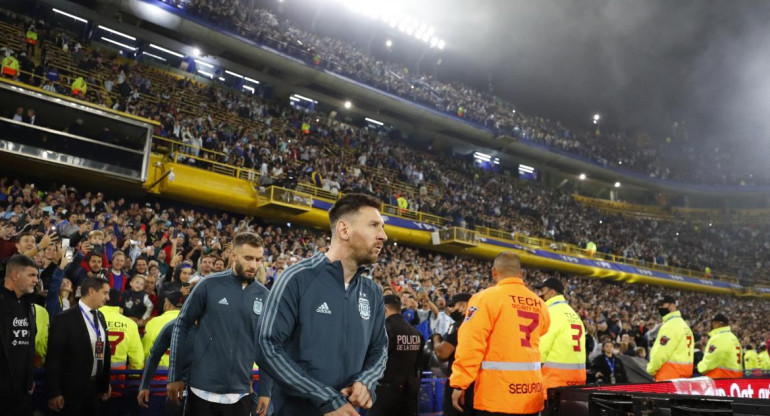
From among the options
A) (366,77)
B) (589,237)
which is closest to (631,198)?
(589,237)

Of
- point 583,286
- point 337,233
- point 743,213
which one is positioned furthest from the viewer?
point 743,213

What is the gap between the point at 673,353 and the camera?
20.6 feet

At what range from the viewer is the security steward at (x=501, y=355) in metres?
4.10

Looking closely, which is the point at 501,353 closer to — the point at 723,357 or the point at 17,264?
the point at 17,264

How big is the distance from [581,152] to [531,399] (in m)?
38.1

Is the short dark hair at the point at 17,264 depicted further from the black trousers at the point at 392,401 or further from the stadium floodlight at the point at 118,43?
the stadium floodlight at the point at 118,43

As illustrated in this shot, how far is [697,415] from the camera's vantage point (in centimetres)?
227

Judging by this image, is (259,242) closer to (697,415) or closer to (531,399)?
(531,399)

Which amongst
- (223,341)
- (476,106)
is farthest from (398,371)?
(476,106)

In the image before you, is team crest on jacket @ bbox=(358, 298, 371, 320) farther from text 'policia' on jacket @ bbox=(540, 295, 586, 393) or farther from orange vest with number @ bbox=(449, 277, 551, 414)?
text 'policia' on jacket @ bbox=(540, 295, 586, 393)

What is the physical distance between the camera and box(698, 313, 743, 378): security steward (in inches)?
281

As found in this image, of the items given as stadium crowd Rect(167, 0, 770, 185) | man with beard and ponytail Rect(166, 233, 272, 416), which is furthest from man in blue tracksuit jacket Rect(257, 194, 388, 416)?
stadium crowd Rect(167, 0, 770, 185)

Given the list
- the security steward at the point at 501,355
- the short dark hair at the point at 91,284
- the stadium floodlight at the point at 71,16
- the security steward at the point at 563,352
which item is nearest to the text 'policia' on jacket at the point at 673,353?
the security steward at the point at 563,352

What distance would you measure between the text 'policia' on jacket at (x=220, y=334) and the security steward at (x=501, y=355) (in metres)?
1.63
